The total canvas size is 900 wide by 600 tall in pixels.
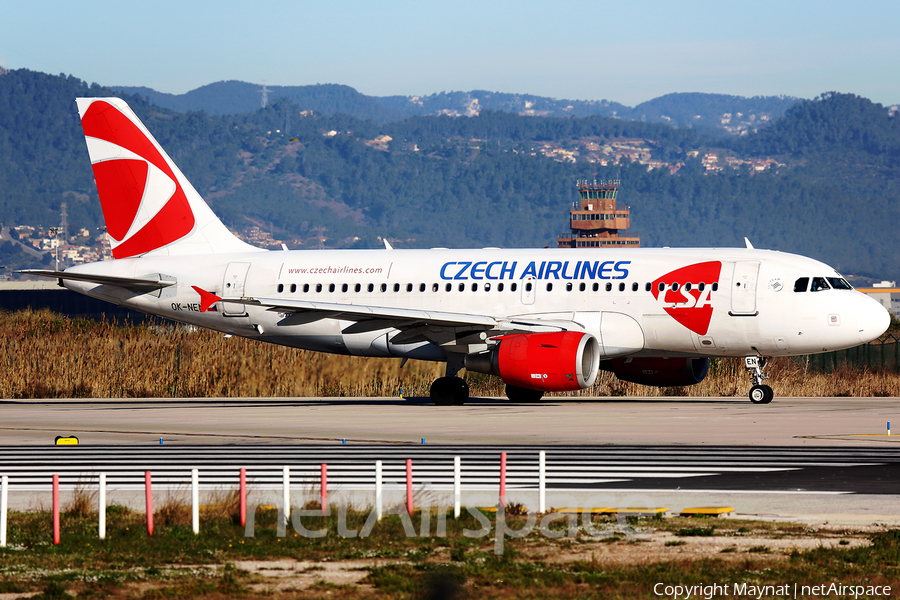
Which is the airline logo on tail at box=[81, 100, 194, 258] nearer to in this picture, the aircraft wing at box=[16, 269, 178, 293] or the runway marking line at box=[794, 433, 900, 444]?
the aircraft wing at box=[16, 269, 178, 293]

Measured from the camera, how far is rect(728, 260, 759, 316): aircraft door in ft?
109

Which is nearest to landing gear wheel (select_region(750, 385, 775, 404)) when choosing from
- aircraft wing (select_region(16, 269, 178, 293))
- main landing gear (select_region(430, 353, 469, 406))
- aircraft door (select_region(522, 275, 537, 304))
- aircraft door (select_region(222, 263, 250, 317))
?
aircraft door (select_region(522, 275, 537, 304))

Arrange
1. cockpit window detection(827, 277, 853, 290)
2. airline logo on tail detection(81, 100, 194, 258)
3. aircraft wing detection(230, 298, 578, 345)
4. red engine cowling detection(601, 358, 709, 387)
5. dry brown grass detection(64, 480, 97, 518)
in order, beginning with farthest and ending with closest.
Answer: airline logo on tail detection(81, 100, 194, 258) → red engine cowling detection(601, 358, 709, 387) → aircraft wing detection(230, 298, 578, 345) → cockpit window detection(827, 277, 853, 290) → dry brown grass detection(64, 480, 97, 518)

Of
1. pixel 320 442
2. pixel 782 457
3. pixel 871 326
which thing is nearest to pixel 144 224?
pixel 320 442

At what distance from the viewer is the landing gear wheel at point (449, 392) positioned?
116 feet

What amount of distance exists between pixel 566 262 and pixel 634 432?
10.6 meters

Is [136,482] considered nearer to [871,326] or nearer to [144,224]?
[871,326]

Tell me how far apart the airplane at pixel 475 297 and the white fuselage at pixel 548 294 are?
0.13 ft

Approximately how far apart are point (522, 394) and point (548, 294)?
318 cm

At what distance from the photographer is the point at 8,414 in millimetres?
32656

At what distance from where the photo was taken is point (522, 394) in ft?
119

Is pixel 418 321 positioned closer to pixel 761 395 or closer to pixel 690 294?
pixel 690 294

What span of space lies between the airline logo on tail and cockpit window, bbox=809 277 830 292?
19.0 metres

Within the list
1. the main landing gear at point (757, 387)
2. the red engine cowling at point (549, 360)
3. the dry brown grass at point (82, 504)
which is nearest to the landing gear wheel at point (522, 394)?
the red engine cowling at point (549, 360)
